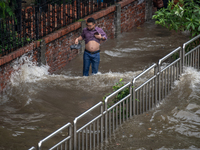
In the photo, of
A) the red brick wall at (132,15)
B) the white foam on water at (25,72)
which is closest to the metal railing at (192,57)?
the white foam on water at (25,72)

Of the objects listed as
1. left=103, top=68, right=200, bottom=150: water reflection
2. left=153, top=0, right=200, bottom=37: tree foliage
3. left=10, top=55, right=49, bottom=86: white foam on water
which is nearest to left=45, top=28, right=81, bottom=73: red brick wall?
left=10, top=55, right=49, bottom=86: white foam on water

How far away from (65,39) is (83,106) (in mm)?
3399

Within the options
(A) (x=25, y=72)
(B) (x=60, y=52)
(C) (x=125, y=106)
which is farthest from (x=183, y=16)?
(A) (x=25, y=72)

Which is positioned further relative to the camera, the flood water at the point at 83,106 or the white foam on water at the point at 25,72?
the white foam on water at the point at 25,72

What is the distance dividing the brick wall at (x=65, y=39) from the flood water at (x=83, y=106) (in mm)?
223

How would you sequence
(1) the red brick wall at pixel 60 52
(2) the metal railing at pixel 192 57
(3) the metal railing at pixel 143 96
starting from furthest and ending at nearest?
(1) the red brick wall at pixel 60 52, (2) the metal railing at pixel 192 57, (3) the metal railing at pixel 143 96

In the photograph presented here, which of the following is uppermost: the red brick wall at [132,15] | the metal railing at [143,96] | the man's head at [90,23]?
the man's head at [90,23]

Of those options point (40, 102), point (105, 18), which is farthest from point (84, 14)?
point (40, 102)

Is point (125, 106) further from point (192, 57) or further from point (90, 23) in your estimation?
point (90, 23)

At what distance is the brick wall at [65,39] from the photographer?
9055 mm

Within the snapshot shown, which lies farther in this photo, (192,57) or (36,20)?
(36,20)

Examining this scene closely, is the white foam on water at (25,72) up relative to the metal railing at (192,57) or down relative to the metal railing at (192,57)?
down

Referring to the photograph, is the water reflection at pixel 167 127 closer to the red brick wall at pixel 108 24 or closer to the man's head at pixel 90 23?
the man's head at pixel 90 23

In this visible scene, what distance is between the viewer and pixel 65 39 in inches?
437
